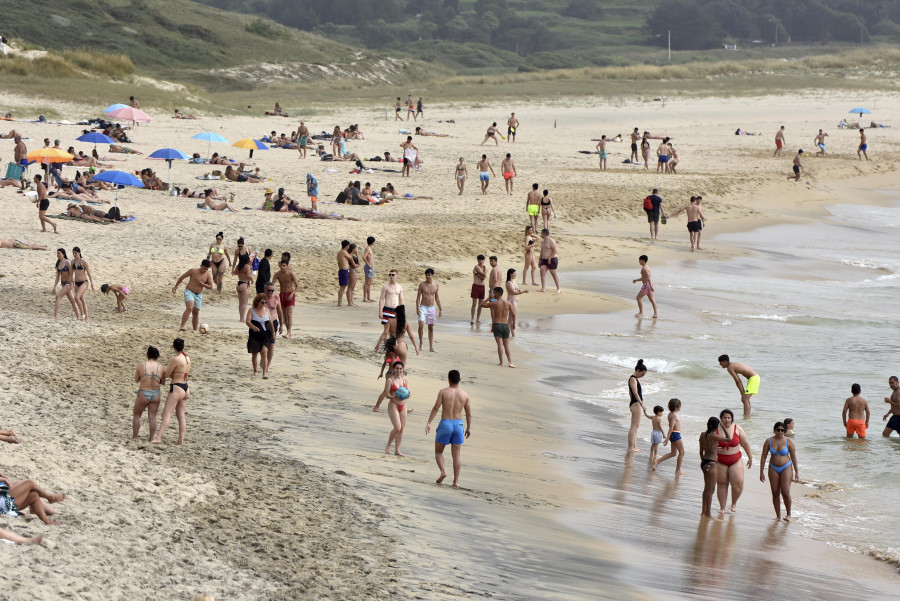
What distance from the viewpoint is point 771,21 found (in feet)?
392

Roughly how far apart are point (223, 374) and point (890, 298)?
48.4 ft

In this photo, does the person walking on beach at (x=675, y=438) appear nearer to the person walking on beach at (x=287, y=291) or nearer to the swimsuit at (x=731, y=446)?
the swimsuit at (x=731, y=446)

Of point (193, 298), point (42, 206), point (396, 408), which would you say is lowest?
point (396, 408)

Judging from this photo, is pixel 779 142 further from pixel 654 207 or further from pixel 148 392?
pixel 148 392

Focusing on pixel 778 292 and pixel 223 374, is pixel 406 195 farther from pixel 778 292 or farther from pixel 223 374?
pixel 223 374

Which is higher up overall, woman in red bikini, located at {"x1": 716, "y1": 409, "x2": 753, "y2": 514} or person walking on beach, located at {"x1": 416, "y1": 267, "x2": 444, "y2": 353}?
person walking on beach, located at {"x1": 416, "y1": 267, "x2": 444, "y2": 353}

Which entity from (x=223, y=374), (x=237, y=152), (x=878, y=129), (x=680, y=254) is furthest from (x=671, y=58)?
(x=223, y=374)

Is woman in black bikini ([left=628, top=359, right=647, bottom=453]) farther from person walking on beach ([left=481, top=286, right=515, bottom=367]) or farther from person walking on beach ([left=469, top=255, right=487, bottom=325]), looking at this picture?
person walking on beach ([left=469, top=255, right=487, bottom=325])

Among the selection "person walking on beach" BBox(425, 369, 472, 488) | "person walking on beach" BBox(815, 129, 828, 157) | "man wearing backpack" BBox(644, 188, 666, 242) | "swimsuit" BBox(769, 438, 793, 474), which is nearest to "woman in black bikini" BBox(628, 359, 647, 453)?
"swimsuit" BBox(769, 438, 793, 474)

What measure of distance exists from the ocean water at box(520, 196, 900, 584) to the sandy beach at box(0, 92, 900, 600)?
0.83 feet

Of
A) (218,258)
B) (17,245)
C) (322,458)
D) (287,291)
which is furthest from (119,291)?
(322,458)

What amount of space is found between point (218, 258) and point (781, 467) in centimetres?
1052

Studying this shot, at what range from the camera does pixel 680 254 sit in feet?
85.8

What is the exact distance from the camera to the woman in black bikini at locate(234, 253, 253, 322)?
1702 centimetres
